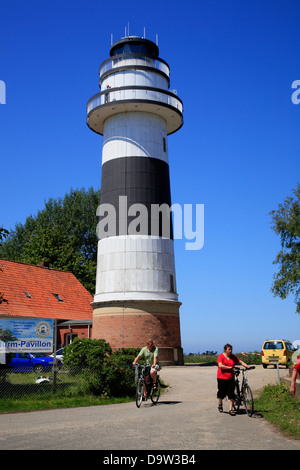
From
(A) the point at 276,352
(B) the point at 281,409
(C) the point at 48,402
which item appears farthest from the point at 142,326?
(B) the point at 281,409

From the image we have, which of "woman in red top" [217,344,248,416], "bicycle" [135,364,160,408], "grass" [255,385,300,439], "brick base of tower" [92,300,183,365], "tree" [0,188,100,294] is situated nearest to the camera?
"grass" [255,385,300,439]

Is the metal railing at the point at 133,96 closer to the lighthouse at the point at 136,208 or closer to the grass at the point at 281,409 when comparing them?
the lighthouse at the point at 136,208

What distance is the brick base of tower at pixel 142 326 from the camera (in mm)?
27203

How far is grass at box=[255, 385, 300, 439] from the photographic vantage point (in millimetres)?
9238

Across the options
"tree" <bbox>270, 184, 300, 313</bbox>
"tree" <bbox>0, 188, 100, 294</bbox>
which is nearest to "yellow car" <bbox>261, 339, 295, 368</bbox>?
"tree" <bbox>270, 184, 300, 313</bbox>

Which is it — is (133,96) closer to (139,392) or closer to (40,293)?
(40,293)

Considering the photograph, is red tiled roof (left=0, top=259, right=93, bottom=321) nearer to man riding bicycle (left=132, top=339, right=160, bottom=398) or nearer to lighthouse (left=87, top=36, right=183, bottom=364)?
lighthouse (left=87, top=36, right=183, bottom=364)

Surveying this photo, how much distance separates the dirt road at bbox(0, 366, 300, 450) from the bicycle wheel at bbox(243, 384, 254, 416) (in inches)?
9.4

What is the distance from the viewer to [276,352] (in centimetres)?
2759

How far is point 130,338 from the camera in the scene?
27.1 metres

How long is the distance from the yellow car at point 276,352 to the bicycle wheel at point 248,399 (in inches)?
667

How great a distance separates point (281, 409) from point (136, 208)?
18.6m

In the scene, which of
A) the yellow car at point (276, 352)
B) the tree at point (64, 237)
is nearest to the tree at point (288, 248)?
the yellow car at point (276, 352)
